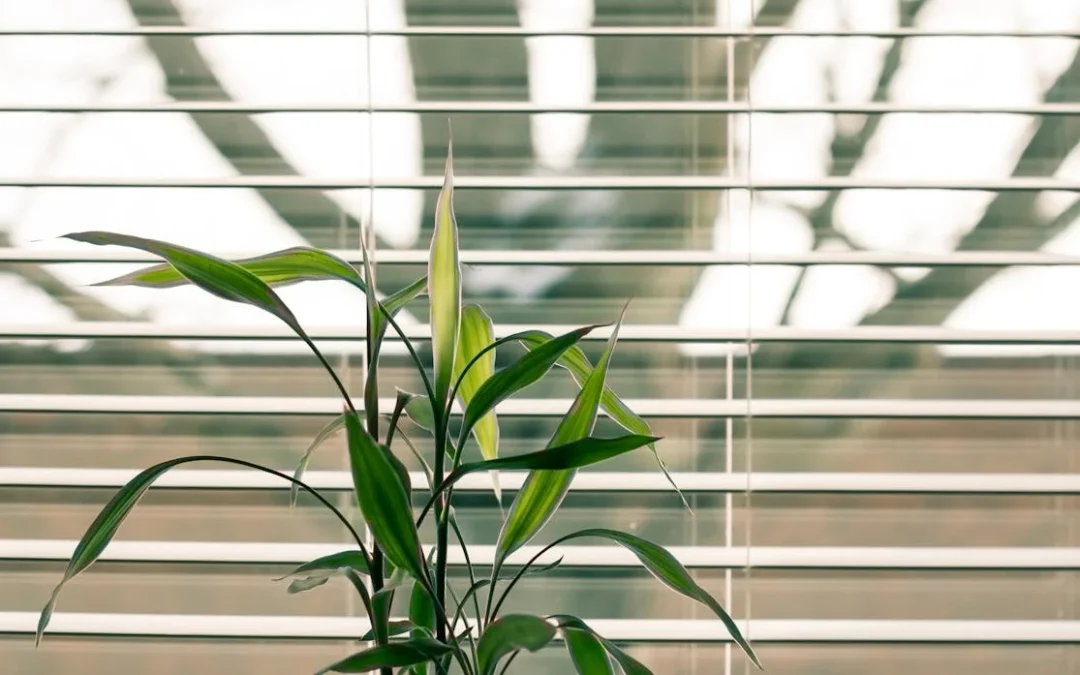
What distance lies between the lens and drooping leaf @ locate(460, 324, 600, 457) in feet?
2.82

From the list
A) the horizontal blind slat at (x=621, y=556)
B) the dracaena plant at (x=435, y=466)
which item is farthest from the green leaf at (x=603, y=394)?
the horizontal blind slat at (x=621, y=556)

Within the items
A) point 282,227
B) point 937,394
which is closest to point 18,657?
point 282,227

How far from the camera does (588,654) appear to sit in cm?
89

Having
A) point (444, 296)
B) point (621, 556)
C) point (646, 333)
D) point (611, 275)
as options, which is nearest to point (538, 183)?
point (611, 275)

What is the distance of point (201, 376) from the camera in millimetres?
1356

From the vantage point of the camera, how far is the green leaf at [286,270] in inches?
35.3

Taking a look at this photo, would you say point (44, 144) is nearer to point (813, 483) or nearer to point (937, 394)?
point (813, 483)

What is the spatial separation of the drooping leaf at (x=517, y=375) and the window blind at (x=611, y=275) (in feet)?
1.59

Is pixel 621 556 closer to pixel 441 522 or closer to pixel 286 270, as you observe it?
pixel 441 522

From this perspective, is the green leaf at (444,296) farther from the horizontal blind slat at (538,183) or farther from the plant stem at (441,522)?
the horizontal blind slat at (538,183)

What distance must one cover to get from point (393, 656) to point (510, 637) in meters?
0.12

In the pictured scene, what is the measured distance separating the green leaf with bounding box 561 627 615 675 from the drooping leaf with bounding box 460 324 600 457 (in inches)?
10.1

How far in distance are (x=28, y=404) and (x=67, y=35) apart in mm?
600

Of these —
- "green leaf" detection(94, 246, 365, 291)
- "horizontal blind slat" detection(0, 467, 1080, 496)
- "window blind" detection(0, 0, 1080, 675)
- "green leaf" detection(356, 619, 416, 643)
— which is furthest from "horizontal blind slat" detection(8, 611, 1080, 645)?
"green leaf" detection(94, 246, 365, 291)
